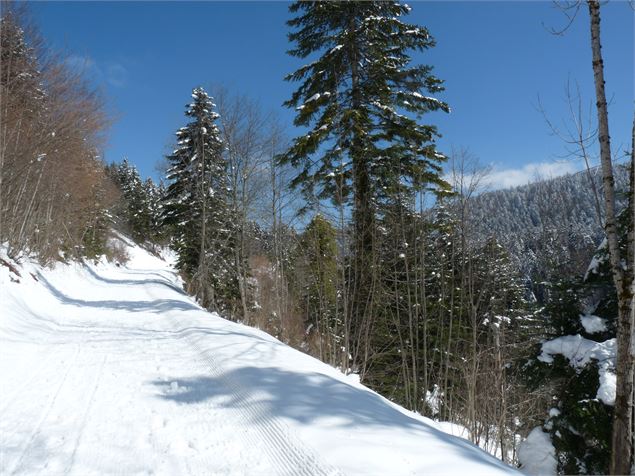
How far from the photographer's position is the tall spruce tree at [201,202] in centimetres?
1877

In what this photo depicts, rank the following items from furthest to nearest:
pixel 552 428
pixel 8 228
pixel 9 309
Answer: pixel 8 228, pixel 9 309, pixel 552 428

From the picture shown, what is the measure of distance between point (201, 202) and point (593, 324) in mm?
16328

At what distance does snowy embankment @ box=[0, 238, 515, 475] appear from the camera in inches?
107

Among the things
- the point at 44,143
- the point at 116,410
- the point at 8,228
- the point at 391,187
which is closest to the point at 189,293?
the point at 8,228

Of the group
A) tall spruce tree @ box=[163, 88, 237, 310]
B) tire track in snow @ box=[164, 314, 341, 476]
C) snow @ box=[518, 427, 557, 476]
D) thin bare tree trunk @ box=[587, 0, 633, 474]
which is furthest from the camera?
tall spruce tree @ box=[163, 88, 237, 310]

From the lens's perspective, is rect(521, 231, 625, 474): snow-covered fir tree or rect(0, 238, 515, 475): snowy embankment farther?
rect(521, 231, 625, 474): snow-covered fir tree

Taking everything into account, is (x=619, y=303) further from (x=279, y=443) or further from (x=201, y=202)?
(x=201, y=202)

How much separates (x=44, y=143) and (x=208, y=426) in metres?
12.2

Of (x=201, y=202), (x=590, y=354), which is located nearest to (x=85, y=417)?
(x=590, y=354)

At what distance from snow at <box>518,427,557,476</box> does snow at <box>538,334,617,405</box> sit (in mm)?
944

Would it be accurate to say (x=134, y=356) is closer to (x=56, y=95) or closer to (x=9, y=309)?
(x=9, y=309)

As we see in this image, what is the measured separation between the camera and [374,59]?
10.9 m

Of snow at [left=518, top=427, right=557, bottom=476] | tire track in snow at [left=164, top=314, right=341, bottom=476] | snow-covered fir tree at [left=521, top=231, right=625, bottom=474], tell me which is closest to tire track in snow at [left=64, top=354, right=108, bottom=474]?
tire track in snow at [left=164, top=314, right=341, bottom=476]

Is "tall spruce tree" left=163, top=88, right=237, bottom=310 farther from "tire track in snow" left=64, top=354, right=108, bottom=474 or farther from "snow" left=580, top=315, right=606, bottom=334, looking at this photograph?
"snow" left=580, top=315, right=606, bottom=334
